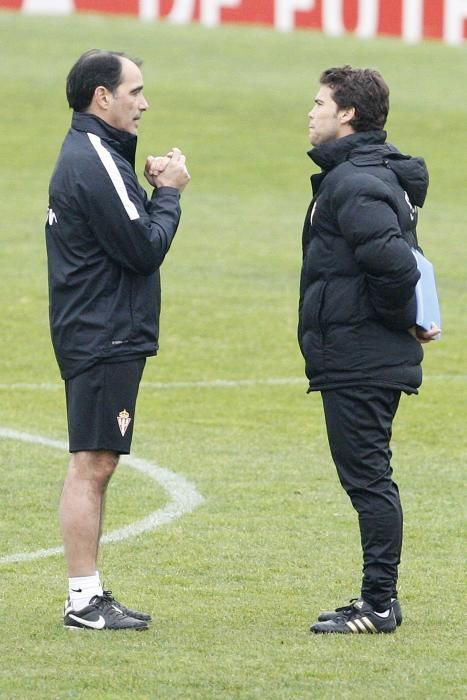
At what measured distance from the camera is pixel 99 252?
20.8ft

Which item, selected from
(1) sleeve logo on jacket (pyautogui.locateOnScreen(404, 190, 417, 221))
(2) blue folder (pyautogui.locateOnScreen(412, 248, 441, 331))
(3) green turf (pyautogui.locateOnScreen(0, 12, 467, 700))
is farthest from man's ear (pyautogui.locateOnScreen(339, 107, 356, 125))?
(3) green turf (pyautogui.locateOnScreen(0, 12, 467, 700))

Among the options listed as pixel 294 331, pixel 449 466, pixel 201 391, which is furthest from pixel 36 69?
pixel 449 466

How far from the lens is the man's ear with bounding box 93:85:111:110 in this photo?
20.9 ft

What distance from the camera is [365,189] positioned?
6145 mm

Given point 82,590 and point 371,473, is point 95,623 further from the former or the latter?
point 371,473

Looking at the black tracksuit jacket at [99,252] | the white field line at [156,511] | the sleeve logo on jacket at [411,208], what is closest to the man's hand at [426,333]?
the sleeve logo on jacket at [411,208]

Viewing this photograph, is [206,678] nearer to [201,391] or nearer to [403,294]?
[403,294]

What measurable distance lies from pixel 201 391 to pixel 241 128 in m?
17.8

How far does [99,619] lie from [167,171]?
170 cm

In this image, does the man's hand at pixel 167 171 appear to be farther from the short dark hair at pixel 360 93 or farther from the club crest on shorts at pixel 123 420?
the club crest on shorts at pixel 123 420

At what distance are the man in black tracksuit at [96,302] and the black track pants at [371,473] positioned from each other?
2.54 ft

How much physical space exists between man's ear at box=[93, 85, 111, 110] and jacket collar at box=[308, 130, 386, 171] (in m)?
0.79

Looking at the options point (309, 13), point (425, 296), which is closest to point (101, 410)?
point (425, 296)

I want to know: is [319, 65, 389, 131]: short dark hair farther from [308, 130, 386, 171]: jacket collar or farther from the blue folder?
the blue folder
